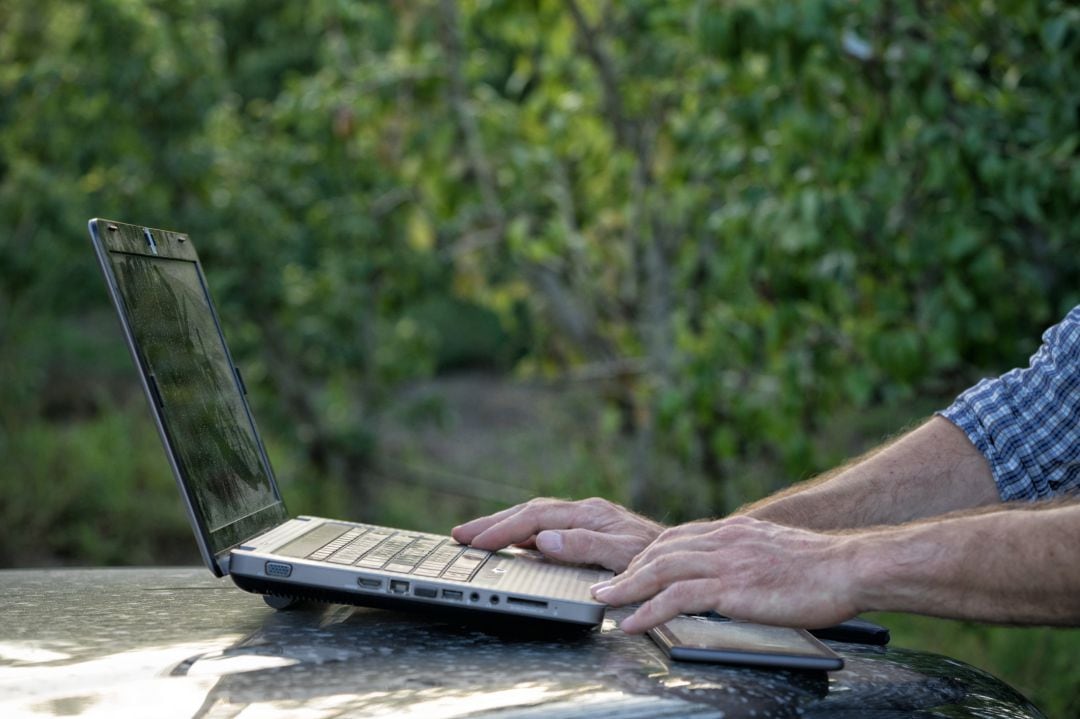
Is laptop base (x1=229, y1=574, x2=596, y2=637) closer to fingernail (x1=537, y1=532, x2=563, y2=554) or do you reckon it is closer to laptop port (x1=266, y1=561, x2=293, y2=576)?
laptop port (x1=266, y1=561, x2=293, y2=576)

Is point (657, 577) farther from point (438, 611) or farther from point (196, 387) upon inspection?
point (196, 387)

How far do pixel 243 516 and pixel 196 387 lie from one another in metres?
0.17

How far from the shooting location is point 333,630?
51.5 inches

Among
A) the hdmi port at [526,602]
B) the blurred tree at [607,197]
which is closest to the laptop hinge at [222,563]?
the hdmi port at [526,602]

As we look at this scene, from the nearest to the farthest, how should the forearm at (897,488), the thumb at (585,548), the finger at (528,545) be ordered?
1. the thumb at (585,548)
2. the finger at (528,545)
3. the forearm at (897,488)

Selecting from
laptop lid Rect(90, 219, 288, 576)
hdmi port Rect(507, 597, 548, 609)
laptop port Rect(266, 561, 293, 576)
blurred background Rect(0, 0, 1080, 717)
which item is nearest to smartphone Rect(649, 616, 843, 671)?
hdmi port Rect(507, 597, 548, 609)

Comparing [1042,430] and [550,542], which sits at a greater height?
[550,542]

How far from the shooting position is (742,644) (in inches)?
49.8

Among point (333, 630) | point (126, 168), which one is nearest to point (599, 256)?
point (126, 168)

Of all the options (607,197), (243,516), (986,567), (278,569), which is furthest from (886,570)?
(607,197)

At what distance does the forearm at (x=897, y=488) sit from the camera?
1993mm

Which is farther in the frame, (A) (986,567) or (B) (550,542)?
(B) (550,542)

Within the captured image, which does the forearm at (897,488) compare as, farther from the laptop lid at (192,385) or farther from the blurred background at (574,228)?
the blurred background at (574,228)

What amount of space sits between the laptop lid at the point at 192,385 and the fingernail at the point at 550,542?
34 centimetres
